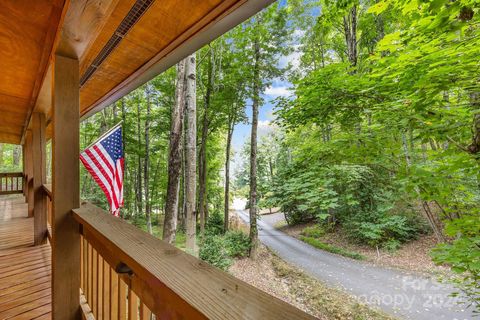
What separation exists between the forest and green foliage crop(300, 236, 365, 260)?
1116 millimetres

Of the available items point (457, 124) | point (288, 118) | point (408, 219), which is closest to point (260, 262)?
point (288, 118)

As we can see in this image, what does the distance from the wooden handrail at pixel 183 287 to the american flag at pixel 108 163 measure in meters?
2.73

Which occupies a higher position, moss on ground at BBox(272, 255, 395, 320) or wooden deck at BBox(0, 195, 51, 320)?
wooden deck at BBox(0, 195, 51, 320)

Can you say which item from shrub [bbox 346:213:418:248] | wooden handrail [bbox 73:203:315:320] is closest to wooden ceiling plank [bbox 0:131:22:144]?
wooden handrail [bbox 73:203:315:320]

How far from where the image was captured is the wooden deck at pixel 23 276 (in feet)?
6.39

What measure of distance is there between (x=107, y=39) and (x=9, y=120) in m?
3.75

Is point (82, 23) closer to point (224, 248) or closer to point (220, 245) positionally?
point (220, 245)

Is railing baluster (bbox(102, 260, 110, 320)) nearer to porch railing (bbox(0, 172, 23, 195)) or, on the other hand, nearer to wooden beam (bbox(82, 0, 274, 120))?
wooden beam (bbox(82, 0, 274, 120))

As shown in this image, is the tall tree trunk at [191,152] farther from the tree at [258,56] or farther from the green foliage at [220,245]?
the tree at [258,56]

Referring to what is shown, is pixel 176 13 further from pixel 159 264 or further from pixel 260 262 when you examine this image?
pixel 260 262

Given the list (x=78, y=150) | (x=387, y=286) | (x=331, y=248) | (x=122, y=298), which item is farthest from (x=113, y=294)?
(x=331, y=248)

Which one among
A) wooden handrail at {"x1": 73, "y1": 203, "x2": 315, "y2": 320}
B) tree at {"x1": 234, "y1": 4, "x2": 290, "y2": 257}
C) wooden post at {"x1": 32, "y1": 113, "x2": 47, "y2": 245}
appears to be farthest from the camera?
tree at {"x1": 234, "y1": 4, "x2": 290, "y2": 257}

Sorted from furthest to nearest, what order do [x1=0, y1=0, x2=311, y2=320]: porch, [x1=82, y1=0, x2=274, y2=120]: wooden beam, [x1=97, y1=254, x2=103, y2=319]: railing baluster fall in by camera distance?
[x1=97, y1=254, x2=103, y2=319]: railing baluster, [x1=82, y1=0, x2=274, y2=120]: wooden beam, [x1=0, y1=0, x2=311, y2=320]: porch

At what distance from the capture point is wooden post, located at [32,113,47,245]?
3112 millimetres
